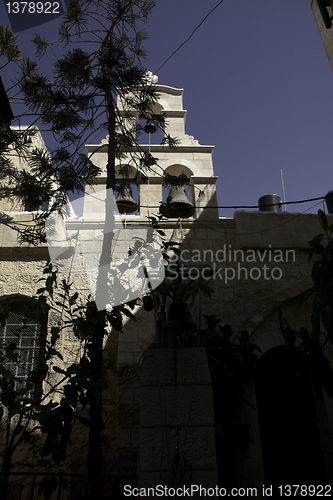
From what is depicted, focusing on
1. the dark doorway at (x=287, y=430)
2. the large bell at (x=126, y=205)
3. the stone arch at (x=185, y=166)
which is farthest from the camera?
the stone arch at (x=185, y=166)

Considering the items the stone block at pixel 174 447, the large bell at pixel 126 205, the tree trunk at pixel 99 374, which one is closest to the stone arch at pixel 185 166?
the large bell at pixel 126 205

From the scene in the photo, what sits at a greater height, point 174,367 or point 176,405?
point 174,367

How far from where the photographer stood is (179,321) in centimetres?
237

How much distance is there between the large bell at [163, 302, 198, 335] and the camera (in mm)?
2352

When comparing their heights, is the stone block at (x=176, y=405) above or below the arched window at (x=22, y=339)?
below

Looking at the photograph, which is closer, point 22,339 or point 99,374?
point 99,374

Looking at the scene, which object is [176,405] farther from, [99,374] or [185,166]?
[185,166]

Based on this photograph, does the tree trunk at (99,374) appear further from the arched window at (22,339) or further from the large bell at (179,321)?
the arched window at (22,339)

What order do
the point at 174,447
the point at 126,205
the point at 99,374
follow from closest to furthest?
the point at 174,447 < the point at 99,374 < the point at 126,205

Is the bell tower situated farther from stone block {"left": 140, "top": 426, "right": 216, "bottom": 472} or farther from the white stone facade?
stone block {"left": 140, "top": 426, "right": 216, "bottom": 472}

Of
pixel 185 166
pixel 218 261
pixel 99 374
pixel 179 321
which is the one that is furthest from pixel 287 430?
pixel 185 166

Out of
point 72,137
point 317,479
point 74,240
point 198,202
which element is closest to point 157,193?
point 198,202

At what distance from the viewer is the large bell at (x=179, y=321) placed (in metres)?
2.35

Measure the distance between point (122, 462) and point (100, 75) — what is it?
4.11 meters
